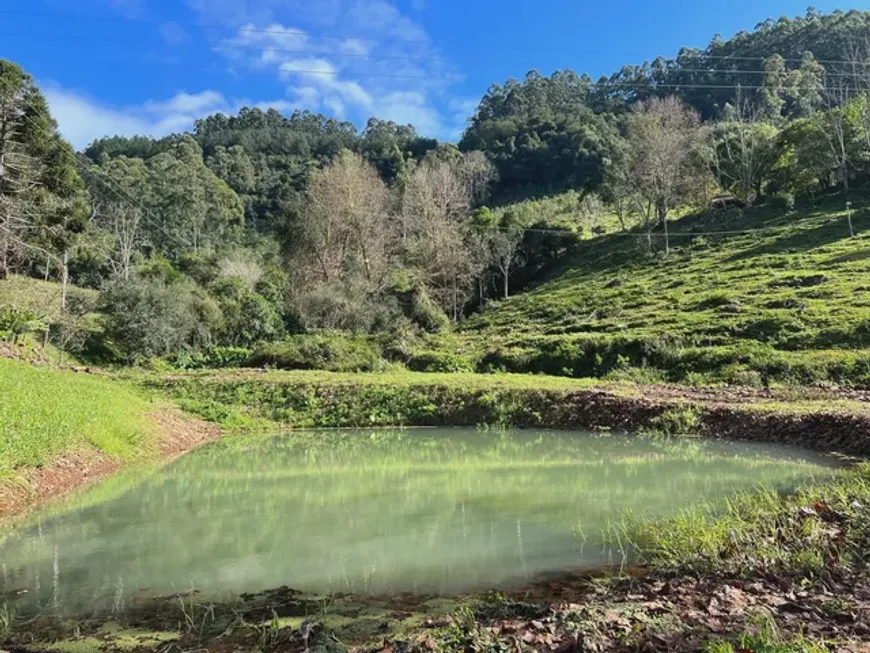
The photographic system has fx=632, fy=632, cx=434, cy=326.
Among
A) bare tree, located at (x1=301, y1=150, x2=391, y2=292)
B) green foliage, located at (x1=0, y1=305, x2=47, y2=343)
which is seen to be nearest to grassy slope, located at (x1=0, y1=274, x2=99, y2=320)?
green foliage, located at (x1=0, y1=305, x2=47, y2=343)

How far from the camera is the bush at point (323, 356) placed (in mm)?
27172

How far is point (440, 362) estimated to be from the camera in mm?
27438

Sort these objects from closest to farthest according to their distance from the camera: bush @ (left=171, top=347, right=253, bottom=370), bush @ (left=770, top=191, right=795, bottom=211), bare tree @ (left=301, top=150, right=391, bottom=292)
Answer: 1. bush @ (left=171, top=347, right=253, bottom=370)
2. bare tree @ (left=301, top=150, right=391, bottom=292)
3. bush @ (left=770, top=191, right=795, bottom=211)

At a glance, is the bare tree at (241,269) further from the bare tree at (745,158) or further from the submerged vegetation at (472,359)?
the bare tree at (745,158)

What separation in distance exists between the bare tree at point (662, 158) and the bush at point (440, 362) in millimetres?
21551

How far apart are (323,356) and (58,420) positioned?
15158mm

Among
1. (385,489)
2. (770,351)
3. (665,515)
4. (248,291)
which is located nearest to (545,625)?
(665,515)

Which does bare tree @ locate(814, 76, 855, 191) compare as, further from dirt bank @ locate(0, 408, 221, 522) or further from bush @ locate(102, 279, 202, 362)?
dirt bank @ locate(0, 408, 221, 522)

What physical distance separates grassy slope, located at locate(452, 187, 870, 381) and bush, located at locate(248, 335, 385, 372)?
5254 millimetres

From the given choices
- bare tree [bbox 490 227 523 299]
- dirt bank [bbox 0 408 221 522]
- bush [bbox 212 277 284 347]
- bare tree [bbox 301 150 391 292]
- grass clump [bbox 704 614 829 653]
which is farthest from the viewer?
bare tree [bbox 490 227 523 299]

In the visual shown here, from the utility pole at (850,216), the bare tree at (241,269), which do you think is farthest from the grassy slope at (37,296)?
the utility pole at (850,216)

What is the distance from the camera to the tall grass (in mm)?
11078

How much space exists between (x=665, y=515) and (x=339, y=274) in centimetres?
3436

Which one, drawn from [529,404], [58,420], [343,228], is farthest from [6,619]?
[343,228]
